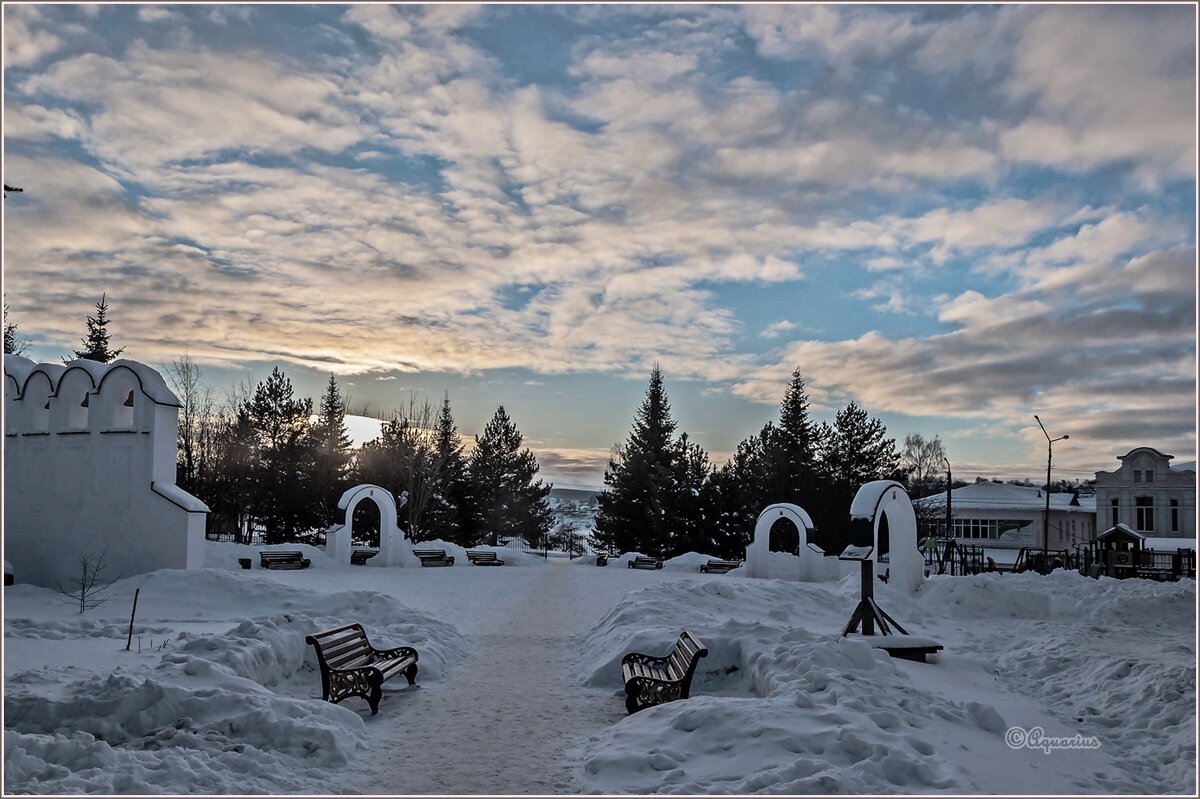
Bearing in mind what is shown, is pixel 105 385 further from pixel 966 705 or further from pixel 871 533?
pixel 966 705

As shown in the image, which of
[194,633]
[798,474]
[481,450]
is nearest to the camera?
[194,633]

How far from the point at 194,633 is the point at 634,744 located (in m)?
7.63

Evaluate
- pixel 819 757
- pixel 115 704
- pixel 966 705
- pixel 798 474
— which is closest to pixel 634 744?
pixel 819 757

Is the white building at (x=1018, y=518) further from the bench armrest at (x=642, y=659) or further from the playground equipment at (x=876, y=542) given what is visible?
the bench armrest at (x=642, y=659)

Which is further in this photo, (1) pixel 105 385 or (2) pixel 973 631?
(1) pixel 105 385

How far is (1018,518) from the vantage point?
5488cm

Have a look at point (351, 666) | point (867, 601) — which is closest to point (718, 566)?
point (867, 601)

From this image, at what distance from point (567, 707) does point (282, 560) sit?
1983 centimetres

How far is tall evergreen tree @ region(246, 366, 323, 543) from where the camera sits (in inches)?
1756

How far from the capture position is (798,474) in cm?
4797

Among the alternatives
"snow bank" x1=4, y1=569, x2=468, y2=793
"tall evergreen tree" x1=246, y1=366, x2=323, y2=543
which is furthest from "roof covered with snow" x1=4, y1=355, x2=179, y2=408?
"tall evergreen tree" x1=246, y1=366, x2=323, y2=543

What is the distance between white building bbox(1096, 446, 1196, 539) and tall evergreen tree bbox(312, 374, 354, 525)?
43.1m

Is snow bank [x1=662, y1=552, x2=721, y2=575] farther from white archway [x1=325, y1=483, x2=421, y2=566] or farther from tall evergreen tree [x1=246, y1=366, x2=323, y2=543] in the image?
tall evergreen tree [x1=246, y1=366, x2=323, y2=543]

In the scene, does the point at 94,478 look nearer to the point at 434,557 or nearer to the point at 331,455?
the point at 434,557
